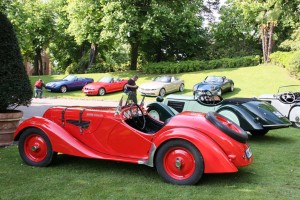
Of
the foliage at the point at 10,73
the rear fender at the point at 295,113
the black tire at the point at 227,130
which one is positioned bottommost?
the rear fender at the point at 295,113

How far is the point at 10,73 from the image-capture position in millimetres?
7387

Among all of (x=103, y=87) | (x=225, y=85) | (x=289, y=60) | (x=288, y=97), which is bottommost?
(x=103, y=87)

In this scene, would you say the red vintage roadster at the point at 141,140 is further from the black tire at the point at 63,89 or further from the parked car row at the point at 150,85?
the black tire at the point at 63,89

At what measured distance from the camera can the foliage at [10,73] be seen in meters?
7.33

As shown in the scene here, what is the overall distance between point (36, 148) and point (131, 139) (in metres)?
1.69

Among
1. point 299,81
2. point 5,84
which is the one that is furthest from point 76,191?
point 299,81

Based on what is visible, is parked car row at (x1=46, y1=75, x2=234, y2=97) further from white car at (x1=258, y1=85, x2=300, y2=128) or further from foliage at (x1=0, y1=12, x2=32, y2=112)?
foliage at (x1=0, y1=12, x2=32, y2=112)

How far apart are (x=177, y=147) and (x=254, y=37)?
37.1m

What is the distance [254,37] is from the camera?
39.5 metres

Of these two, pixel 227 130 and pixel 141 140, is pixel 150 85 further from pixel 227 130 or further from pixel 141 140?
pixel 227 130

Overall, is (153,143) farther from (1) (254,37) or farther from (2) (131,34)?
(1) (254,37)

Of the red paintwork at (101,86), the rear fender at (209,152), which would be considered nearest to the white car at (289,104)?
the rear fender at (209,152)

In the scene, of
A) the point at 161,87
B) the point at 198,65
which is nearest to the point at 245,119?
the point at 161,87

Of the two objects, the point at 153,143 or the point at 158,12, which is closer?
the point at 153,143
